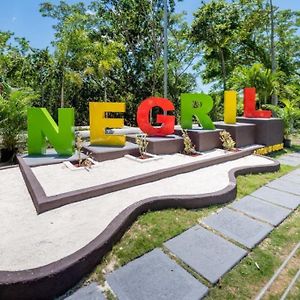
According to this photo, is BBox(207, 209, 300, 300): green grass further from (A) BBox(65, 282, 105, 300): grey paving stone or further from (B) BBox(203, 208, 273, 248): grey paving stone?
(A) BBox(65, 282, 105, 300): grey paving stone

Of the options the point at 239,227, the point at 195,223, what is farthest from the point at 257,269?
the point at 195,223

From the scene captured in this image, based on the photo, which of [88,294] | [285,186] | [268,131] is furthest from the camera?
[268,131]

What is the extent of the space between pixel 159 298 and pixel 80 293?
880 mm

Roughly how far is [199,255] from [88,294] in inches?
60.7

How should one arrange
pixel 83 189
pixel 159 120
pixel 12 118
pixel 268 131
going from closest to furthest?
pixel 83 189 → pixel 12 118 → pixel 159 120 → pixel 268 131

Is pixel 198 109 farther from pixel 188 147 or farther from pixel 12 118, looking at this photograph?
pixel 12 118

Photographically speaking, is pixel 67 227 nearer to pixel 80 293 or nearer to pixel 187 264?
pixel 80 293

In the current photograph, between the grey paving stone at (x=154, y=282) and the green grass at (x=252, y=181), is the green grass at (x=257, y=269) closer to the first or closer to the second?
the grey paving stone at (x=154, y=282)

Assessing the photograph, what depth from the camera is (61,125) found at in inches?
312

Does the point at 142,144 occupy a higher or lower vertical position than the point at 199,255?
higher

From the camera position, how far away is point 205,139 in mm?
9906

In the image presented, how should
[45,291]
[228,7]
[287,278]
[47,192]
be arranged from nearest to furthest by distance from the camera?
[45,291], [287,278], [47,192], [228,7]

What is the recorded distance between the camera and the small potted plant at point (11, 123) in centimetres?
882

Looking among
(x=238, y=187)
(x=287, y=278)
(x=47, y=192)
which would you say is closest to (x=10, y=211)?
(x=47, y=192)
